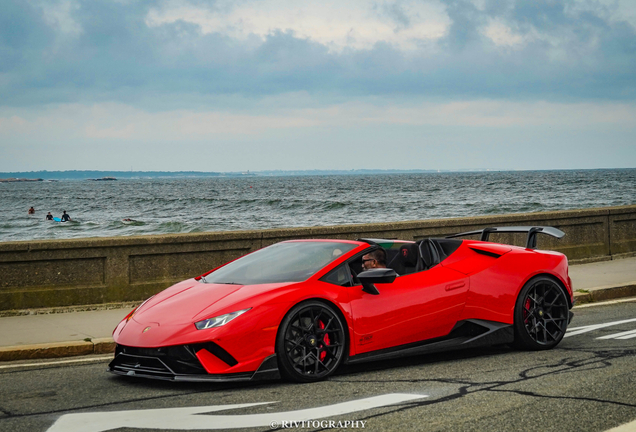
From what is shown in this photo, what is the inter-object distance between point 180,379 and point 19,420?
1.18m

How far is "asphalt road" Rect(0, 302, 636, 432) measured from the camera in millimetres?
4504

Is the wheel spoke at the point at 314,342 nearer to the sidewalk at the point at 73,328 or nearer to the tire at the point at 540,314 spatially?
the tire at the point at 540,314

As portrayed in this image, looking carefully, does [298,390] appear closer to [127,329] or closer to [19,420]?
[127,329]

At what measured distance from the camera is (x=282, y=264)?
21.8ft

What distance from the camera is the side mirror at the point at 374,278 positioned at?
19.7 ft

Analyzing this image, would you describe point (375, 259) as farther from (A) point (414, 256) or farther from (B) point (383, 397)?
(B) point (383, 397)

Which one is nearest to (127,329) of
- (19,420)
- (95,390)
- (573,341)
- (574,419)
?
(95,390)

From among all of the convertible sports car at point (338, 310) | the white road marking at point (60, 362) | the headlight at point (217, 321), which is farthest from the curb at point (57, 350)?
the headlight at point (217, 321)

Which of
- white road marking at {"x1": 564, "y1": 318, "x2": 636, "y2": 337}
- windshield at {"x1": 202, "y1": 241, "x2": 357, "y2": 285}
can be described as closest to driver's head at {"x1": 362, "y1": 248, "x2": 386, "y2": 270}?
windshield at {"x1": 202, "y1": 241, "x2": 357, "y2": 285}

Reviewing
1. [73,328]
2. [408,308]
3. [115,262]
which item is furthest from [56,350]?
[408,308]

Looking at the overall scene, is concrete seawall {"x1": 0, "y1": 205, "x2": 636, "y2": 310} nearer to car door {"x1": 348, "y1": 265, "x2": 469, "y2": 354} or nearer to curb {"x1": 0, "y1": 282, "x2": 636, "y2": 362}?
curb {"x1": 0, "y1": 282, "x2": 636, "y2": 362}

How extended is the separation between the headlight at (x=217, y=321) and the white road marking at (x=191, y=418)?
0.71m

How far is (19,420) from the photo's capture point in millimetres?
4809

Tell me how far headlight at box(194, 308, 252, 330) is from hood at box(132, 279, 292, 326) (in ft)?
0.15
